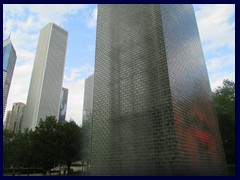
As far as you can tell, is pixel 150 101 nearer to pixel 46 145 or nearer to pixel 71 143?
pixel 71 143

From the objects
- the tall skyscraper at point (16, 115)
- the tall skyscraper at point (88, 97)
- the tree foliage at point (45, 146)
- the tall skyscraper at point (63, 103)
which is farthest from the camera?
the tall skyscraper at point (63, 103)

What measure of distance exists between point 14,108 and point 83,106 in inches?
2527

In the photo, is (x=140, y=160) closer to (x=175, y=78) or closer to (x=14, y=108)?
(x=175, y=78)

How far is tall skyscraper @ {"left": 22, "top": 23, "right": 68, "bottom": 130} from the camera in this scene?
98.8 m

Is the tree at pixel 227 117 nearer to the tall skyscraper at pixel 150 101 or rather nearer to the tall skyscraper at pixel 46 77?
the tall skyscraper at pixel 150 101

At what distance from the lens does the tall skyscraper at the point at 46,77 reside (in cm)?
9875

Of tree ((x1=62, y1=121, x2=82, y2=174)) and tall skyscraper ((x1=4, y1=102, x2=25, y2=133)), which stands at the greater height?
tall skyscraper ((x1=4, y1=102, x2=25, y2=133))

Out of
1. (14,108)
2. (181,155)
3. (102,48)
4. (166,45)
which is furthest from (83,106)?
(14,108)

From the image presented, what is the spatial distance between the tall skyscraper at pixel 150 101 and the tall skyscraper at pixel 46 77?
3024 inches

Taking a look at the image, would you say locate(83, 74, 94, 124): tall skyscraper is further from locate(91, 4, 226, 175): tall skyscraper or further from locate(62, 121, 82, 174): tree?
locate(91, 4, 226, 175): tall skyscraper

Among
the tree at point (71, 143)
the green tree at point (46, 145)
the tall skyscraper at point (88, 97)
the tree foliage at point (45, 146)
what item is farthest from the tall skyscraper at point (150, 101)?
the tall skyscraper at point (88, 97)

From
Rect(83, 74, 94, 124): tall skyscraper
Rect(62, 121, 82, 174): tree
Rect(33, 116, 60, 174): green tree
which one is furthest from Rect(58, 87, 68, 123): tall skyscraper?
Rect(33, 116, 60, 174): green tree

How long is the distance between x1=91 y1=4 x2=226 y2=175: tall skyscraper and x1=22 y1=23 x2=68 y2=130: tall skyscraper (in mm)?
76819

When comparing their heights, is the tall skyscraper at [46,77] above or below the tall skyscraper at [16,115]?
above
